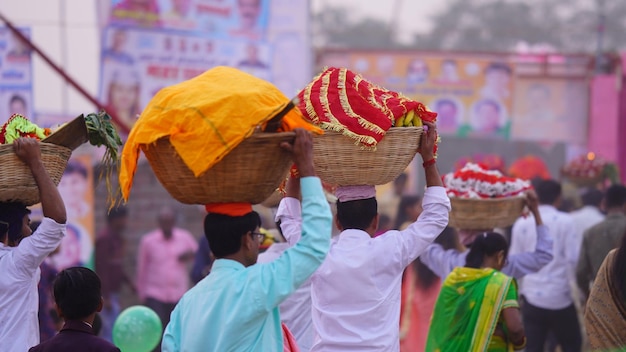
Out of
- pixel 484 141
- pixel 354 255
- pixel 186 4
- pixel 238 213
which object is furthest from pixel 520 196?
pixel 484 141

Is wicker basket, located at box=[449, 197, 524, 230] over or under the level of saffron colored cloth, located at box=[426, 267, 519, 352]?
over

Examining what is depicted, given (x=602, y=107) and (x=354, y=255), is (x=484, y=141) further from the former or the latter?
(x=354, y=255)

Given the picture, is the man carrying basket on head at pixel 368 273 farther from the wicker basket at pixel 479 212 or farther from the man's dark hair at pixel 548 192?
the man's dark hair at pixel 548 192

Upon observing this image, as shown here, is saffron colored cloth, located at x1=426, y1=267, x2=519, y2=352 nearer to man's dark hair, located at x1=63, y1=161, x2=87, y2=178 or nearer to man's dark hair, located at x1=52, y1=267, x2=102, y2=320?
man's dark hair, located at x1=52, y1=267, x2=102, y2=320

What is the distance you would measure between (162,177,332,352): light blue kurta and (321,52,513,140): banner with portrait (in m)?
12.4

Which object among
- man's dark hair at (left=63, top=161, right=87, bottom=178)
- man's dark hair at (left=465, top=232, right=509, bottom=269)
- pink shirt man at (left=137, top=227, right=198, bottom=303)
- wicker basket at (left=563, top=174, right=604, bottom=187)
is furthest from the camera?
wicker basket at (left=563, top=174, right=604, bottom=187)

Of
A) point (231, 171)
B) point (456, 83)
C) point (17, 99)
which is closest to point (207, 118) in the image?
point (231, 171)

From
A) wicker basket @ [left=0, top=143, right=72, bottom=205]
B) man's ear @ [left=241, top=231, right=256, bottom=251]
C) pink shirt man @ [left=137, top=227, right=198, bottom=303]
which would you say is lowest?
pink shirt man @ [left=137, top=227, right=198, bottom=303]

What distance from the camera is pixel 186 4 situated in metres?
13.2

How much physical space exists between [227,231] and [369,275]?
1.11 meters

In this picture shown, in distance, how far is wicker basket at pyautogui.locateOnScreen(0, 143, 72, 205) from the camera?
4.96 meters

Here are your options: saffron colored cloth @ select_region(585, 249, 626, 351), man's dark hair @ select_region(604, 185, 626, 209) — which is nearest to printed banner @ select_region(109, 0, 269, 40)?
man's dark hair @ select_region(604, 185, 626, 209)

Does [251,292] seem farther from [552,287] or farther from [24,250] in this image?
[552,287]

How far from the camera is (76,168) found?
37.2 feet
